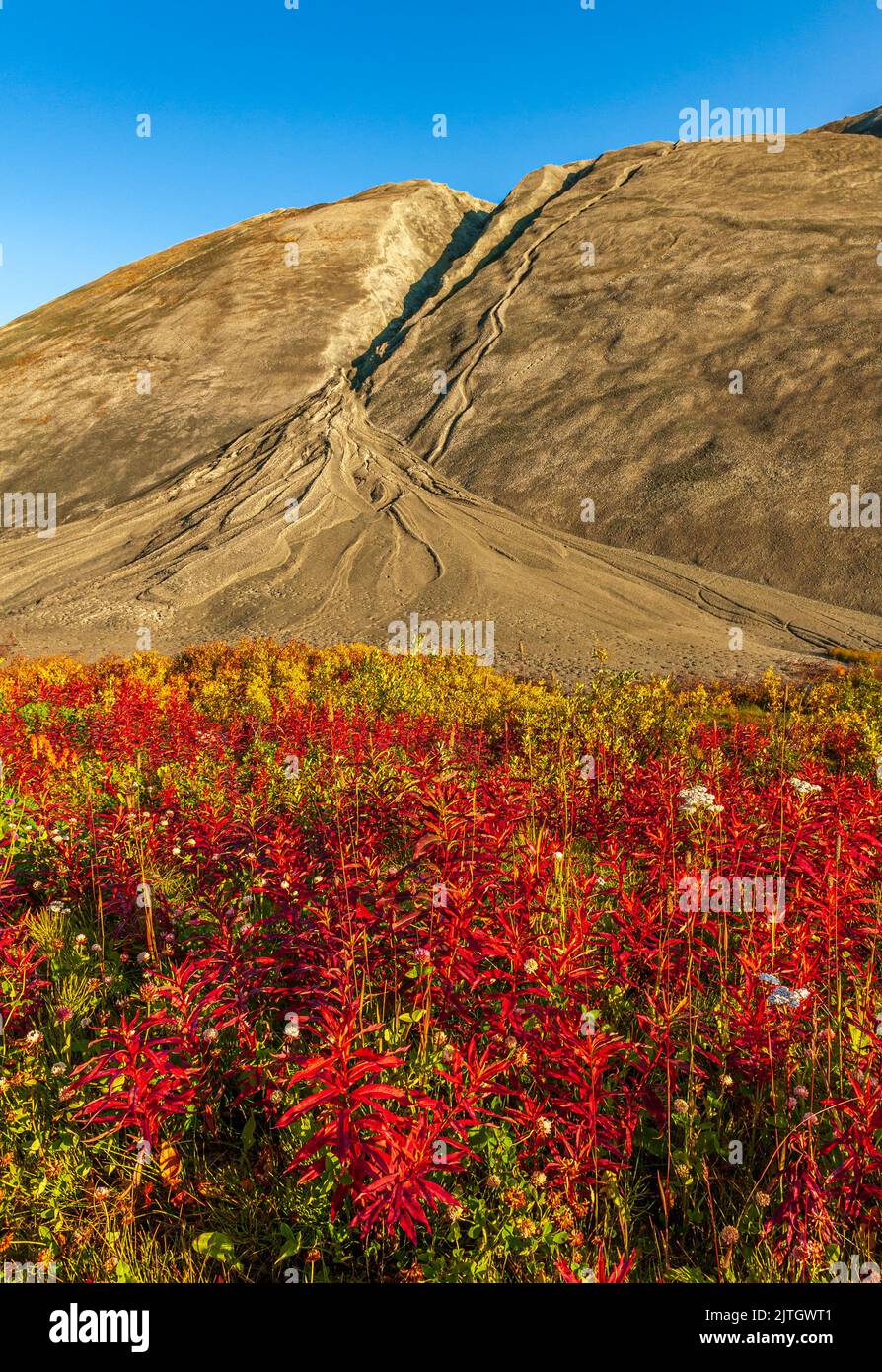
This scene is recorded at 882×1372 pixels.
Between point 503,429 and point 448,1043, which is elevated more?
point 503,429

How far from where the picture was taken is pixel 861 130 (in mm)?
61625

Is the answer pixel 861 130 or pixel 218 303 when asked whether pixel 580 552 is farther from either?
pixel 861 130

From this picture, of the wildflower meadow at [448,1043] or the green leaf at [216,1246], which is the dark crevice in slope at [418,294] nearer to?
the wildflower meadow at [448,1043]

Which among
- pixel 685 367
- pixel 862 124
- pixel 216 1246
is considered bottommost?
pixel 216 1246

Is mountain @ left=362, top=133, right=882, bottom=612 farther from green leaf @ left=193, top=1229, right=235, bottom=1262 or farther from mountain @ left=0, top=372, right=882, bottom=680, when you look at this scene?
green leaf @ left=193, top=1229, right=235, bottom=1262

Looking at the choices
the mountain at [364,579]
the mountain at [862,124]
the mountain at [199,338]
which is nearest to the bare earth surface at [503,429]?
the mountain at [364,579]

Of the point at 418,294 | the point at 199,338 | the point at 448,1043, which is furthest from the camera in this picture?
the point at 418,294

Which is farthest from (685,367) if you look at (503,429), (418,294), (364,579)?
(418,294)

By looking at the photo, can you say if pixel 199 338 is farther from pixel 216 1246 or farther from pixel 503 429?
pixel 216 1246

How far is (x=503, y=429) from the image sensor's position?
113 ft

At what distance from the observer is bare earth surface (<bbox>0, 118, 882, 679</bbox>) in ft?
75.3

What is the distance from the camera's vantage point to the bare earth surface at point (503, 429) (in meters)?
23.0

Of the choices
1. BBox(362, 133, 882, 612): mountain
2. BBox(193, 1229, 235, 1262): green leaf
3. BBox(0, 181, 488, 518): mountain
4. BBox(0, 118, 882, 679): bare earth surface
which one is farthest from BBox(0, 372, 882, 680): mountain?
BBox(193, 1229, 235, 1262): green leaf

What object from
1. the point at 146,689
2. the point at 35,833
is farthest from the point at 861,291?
the point at 35,833
